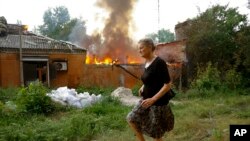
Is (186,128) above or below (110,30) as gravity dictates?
below

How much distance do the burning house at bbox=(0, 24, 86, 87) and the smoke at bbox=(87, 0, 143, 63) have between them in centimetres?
434

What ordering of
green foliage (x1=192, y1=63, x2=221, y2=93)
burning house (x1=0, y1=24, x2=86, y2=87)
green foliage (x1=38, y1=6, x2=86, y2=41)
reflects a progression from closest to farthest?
1. green foliage (x1=192, y1=63, x2=221, y2=93)
2. burning house (x1=0, y1=24, x2=86, y2=87)
3. green foliage (x1=38, y1=6, x2=86, y2=41)

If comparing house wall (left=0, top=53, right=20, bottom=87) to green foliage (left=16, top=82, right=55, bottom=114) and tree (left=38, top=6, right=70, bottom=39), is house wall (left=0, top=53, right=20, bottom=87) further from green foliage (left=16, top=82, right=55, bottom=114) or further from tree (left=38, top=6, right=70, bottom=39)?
tree (left=38, top=6, right=70, bottom=39)

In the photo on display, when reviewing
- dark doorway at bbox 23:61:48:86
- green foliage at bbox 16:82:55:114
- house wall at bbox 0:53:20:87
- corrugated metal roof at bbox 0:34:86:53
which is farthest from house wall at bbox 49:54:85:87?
green foliage at bbox 16:82:55:114

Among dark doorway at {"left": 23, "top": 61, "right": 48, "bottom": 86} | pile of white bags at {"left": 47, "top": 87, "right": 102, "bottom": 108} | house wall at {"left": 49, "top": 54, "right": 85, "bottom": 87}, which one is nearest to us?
pile of white bags at {"left": 47, "top": 87, "right": 102, "bottom": 108}

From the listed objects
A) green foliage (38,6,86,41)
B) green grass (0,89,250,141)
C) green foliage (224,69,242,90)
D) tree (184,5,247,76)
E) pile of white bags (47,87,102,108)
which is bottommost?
green grass (0,89,250,141)

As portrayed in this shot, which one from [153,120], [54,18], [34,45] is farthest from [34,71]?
[54,18]

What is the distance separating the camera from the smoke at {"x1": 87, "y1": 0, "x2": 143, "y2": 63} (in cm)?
2692

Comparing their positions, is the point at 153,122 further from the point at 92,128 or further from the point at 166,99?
the point at 92,128

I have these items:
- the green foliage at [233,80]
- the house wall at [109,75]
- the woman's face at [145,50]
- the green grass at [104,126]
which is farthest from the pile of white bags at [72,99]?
the house wall at [109,75]

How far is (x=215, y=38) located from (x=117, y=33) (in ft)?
36.1

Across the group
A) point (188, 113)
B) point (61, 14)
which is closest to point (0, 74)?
point (188, 113)

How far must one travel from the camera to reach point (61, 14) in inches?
2235

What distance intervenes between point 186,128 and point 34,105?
5.31 m
